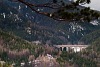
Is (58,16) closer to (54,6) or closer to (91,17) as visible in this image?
(54,6)

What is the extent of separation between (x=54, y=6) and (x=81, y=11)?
2.05m

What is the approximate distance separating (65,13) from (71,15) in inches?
19.1

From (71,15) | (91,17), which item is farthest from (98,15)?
(71,15)

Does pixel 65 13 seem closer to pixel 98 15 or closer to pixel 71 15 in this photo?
pixel 71 15

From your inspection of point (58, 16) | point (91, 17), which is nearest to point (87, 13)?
point (91, 17)

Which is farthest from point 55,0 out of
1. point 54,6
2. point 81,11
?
point 81,11

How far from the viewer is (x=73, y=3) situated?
23.3m

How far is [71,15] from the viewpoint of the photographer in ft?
75.5

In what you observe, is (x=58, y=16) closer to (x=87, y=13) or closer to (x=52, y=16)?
(x=52, y=16)

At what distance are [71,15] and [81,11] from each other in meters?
0.82

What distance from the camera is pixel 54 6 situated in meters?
22.6

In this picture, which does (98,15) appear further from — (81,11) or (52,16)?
(52,16)

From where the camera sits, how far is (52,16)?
2266 centimetres

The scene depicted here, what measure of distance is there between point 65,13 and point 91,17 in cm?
194
